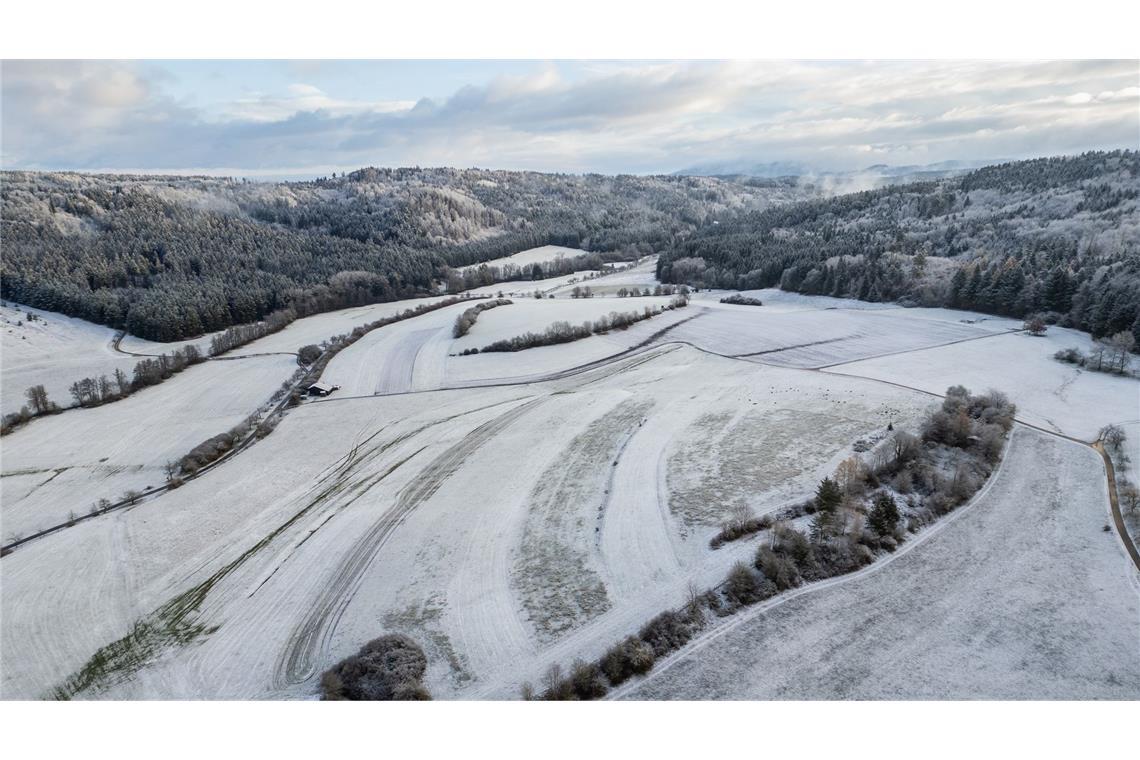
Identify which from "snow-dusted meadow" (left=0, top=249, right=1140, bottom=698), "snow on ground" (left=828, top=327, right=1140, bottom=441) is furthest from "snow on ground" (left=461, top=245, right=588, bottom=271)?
"snow on ground" (left=828, top=327, right=1140, bottom=441)

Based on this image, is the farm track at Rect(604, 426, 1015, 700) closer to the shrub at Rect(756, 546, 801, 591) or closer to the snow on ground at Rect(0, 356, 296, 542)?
the shrub at Rect(756, 546, 801, 591)

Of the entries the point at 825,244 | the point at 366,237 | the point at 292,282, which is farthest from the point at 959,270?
the point at 366,237

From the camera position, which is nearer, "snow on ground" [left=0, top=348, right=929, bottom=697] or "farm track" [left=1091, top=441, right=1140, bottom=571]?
"snow on ground" [left=0, top=348, right=929, bottom=697]

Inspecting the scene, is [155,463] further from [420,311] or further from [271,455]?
[420,311]

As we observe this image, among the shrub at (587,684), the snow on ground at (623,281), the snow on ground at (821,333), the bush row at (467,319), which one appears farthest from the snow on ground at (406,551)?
the snow on ground at (623,281)

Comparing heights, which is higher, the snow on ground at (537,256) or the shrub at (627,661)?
the snow on ground at (537,256)

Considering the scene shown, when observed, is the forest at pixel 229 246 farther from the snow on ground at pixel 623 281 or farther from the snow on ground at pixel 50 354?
the snow on ground at pixel 623 281

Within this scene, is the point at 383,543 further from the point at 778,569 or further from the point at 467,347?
the point at 467,347
